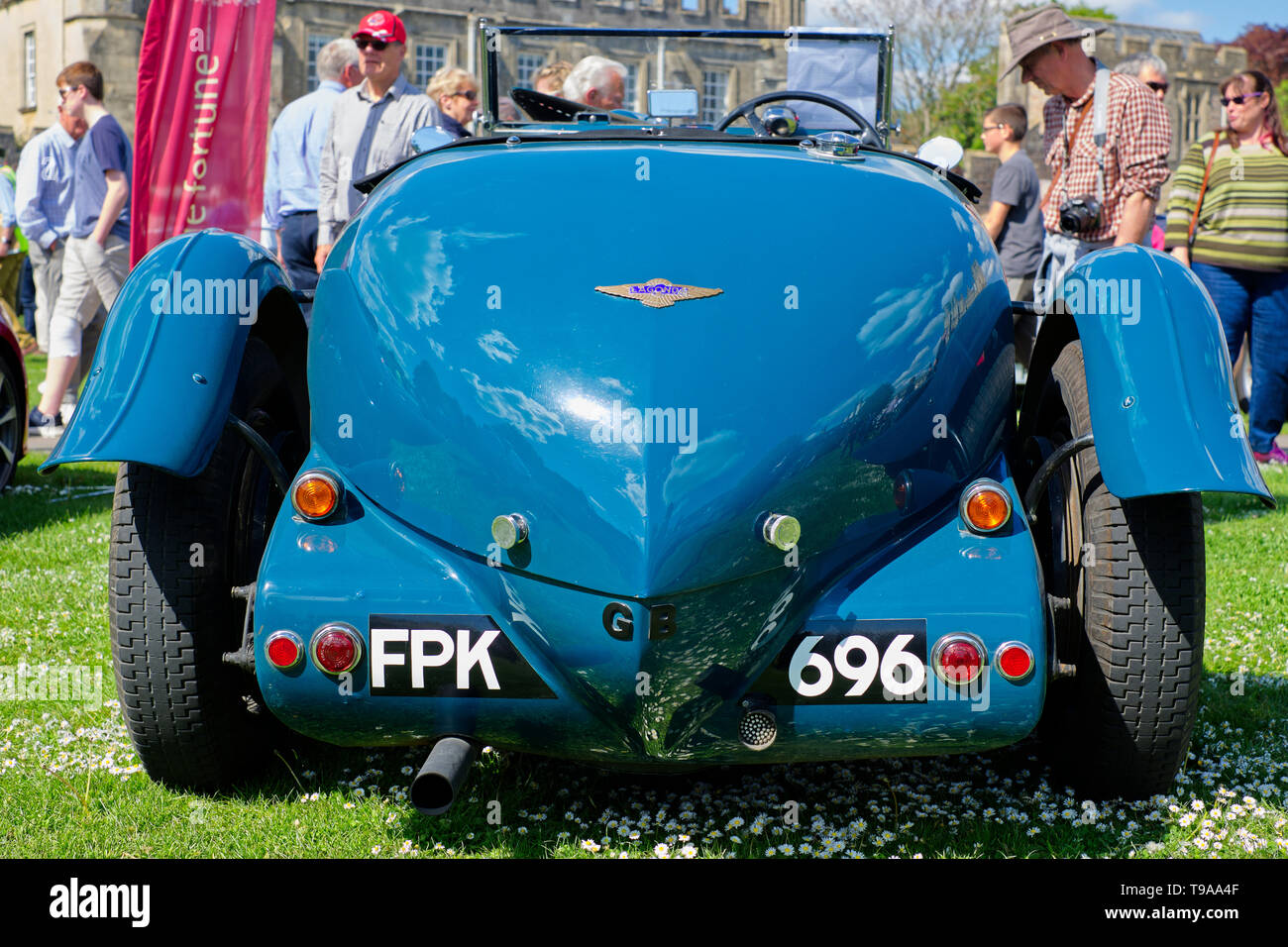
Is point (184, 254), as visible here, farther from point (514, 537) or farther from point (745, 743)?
point (745, 743)

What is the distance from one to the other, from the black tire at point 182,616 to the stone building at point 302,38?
34.8 meters

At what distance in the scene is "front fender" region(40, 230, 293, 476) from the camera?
2523mm

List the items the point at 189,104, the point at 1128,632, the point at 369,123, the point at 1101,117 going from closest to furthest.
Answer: the point at 1128,632 → the point at 1101,117 → the point at 369,123 → the point at 189,104

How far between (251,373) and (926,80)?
46.9 meters

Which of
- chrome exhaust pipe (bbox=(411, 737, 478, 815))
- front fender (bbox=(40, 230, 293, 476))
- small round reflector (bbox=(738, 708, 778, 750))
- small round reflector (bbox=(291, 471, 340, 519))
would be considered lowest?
chrome exhaust pipe (bbox=(411, 737, 478, 815))

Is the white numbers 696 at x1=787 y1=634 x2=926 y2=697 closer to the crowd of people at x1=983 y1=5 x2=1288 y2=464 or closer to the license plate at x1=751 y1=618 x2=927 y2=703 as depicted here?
the license plate at x1=751 y1=618 x2=927 y2=703

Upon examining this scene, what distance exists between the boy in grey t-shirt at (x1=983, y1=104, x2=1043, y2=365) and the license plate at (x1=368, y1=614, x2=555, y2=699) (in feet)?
18.3

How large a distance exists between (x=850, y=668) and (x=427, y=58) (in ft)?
147

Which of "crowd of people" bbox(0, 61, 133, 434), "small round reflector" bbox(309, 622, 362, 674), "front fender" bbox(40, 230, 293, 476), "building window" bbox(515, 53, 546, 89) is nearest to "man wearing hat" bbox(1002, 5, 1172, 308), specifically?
"front fender" bbox(40, 230, 293, 476)

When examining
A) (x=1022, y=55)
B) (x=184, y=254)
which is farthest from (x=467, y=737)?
(x=1022, y=55)

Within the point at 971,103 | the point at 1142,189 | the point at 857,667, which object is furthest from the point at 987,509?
the point at 971,103

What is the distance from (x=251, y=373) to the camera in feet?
9.72

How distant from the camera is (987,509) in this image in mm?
2441

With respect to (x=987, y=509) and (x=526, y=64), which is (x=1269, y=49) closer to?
(x=526, y=64)
